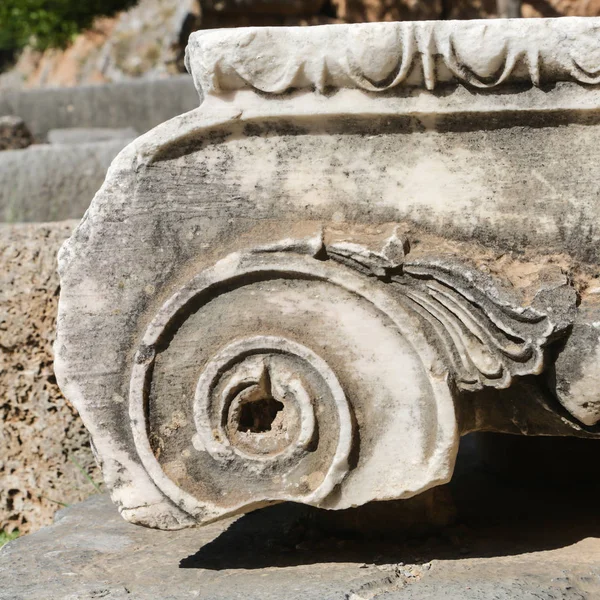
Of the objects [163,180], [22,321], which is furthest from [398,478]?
[22,321]

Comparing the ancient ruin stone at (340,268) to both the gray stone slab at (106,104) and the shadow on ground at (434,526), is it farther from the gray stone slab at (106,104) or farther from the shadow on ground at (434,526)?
the gray stone slab at (106,104)

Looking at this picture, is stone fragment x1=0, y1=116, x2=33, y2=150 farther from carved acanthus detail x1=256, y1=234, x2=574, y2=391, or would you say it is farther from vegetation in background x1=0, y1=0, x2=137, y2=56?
vegetation in background x1=0, y1=0, x2=137, y2=56

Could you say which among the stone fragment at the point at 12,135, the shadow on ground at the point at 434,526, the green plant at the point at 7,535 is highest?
the stone fragment at the point at 12,135

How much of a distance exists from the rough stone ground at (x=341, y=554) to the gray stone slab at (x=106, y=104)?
4.10 meters

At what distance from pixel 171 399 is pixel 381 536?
0.49m

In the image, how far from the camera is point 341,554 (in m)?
1.79

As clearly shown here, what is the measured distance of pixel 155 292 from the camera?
1.66m

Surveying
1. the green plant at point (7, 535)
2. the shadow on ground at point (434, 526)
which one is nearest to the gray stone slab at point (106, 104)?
the green plant at point (7, 535)

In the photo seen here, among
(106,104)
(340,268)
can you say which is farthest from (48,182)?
(106,104)

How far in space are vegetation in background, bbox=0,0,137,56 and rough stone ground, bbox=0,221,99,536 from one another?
320 inches

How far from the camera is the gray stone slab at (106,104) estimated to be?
19.6 feet

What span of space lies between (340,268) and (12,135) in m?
3.75

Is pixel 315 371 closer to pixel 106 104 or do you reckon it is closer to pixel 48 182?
pixel 48 182

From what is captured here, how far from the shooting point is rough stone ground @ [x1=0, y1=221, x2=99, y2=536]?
90.6 inches
